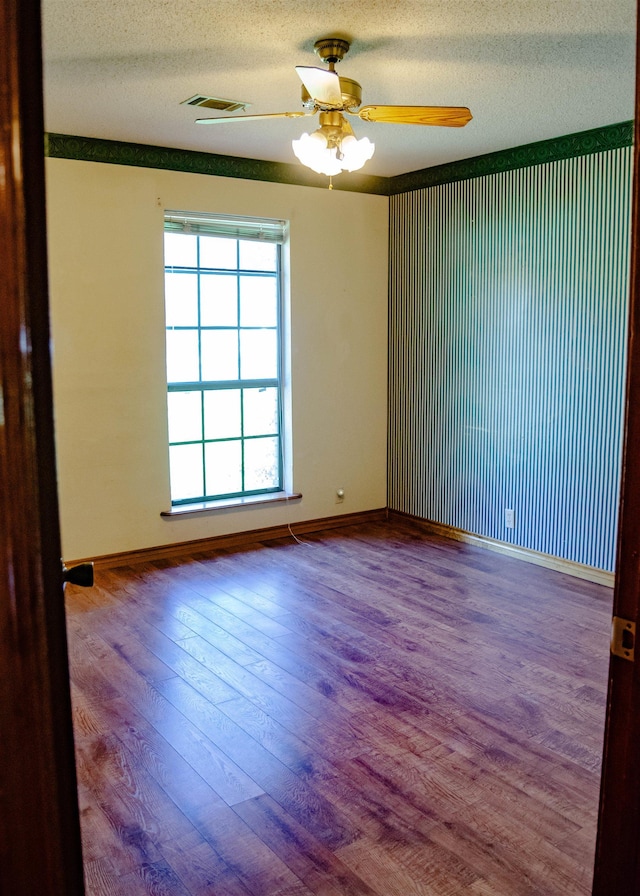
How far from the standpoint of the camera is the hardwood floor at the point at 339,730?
2.12m

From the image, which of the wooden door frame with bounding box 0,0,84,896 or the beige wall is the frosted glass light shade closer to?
the beige wall

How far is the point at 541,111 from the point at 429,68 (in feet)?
3.00

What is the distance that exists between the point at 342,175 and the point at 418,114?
2.69 meters

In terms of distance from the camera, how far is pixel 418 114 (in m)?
2.88

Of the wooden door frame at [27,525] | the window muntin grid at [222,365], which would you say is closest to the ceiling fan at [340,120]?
the window muntin grid at [222,365]

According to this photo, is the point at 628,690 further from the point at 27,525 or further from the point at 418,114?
the point at 418,114

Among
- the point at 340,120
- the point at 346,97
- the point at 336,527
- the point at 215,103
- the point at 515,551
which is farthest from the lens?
the point at 336,527

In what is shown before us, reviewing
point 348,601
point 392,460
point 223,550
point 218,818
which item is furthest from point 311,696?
point 392,460

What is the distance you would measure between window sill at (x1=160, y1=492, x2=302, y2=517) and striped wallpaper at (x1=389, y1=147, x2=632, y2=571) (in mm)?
986

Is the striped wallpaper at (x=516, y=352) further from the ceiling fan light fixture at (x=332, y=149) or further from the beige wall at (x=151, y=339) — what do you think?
the ceiling fan light fixture at (x=332, y=149)

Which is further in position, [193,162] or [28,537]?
[193,162]

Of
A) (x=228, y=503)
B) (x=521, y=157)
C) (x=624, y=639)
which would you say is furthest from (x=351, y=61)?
(x=228, y=503)

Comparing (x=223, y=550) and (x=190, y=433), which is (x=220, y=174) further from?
(x=223, y=550)

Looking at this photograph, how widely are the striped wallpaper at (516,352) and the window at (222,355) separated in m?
1.04
